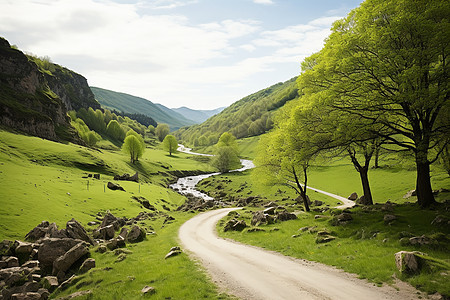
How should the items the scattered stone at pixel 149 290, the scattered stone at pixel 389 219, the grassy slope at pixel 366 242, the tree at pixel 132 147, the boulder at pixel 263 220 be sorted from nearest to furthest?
the grassy slope at pixel 366 242, the scattered stone at pixel 149 290, the scattered stone at pixel 389 219, the boulder at pixel 263 220, the tree at pixel 132 147

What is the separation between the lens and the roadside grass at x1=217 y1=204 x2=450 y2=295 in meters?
13.6

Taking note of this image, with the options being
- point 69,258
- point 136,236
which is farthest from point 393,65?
point 136,236

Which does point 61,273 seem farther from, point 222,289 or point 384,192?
point 384,192

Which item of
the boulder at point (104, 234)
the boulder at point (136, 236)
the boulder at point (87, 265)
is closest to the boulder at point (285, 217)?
the boulder at point (136, 236)

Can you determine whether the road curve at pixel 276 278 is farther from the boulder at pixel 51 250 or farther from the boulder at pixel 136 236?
the boulder at pixel 51 250

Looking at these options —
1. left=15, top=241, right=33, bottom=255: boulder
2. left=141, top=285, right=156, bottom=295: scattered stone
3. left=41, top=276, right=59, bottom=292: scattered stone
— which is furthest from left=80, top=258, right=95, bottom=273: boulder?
left=141, top=285, right=156, bottom=295: scattered stone

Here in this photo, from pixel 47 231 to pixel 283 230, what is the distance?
2824 centimetres

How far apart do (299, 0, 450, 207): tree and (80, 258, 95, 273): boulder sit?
2563 centimetres

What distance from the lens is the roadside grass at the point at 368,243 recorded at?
13.6 m

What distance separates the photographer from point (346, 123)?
68.2 ft

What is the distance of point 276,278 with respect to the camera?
51.0 feet

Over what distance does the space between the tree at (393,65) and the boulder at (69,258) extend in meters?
26.9

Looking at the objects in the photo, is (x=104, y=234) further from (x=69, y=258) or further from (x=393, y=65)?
(x=393, y=65)

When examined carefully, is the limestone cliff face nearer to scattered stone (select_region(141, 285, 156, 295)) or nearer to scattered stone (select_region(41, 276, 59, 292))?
scattered stone (select_region(41, 276, 59, 292))
